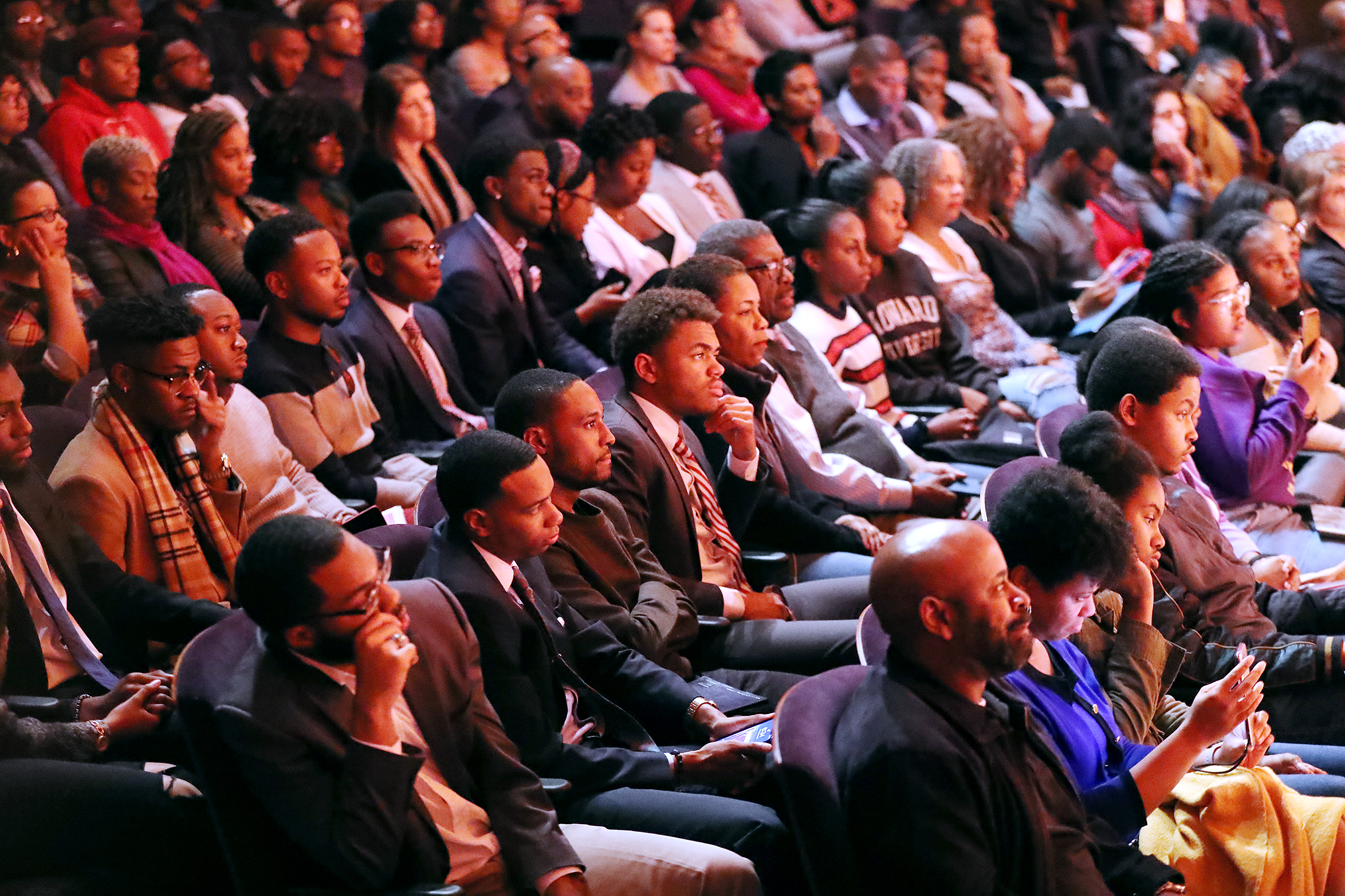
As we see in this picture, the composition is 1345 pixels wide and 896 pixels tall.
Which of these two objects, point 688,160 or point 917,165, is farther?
point 688,160

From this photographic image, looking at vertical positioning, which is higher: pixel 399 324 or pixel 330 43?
pixel 330 43

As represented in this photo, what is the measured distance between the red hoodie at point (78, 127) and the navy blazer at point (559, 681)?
241cm

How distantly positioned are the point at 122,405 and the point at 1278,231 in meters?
3.20

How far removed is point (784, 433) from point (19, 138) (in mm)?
2337

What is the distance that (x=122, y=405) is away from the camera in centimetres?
276

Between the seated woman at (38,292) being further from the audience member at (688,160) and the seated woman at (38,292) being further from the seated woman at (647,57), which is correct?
the seated woman at (647,57)

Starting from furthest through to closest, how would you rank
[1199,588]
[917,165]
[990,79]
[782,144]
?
[990,79], [782,144], [917,165], [1199,588]

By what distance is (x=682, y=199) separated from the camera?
5234 mm

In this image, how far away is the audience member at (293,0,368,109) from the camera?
5379mm

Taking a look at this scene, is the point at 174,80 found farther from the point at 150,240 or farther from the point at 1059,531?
the point at 1059,531

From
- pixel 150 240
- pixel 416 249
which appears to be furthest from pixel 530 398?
pixel 150 240

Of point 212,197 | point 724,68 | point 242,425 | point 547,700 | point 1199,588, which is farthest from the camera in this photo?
point 724,68

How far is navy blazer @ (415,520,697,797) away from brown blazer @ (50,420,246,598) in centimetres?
63

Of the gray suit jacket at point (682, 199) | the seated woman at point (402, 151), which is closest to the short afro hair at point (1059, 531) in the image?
the seated woman at point (402, 151)
